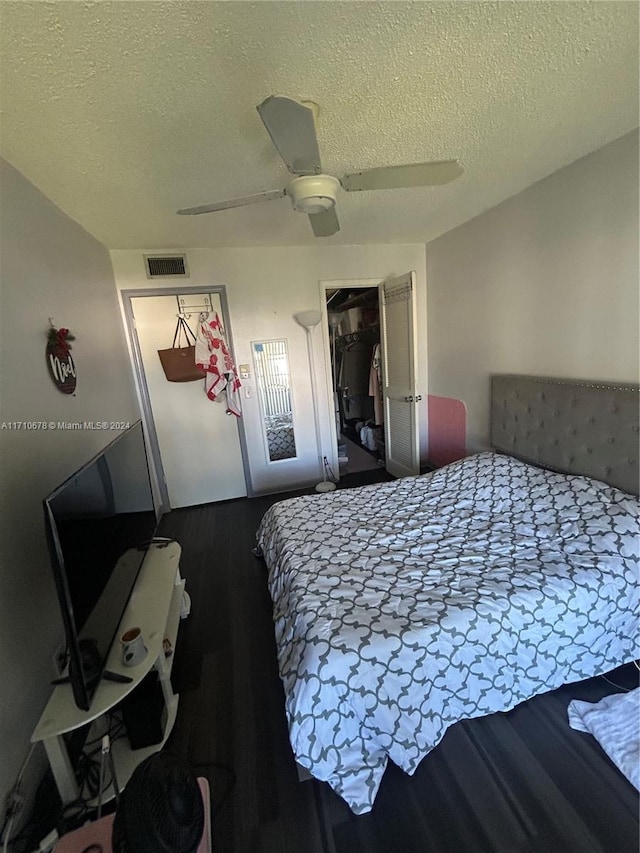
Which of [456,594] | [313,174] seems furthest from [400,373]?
[456,594]

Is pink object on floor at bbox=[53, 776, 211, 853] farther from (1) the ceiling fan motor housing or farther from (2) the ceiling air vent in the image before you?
(2) the ceiling air vent

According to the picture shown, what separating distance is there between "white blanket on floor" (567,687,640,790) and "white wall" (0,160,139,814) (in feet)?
6.83

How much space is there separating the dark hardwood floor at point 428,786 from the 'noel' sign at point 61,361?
1.57 meters

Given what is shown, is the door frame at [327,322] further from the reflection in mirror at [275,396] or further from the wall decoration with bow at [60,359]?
the wall decoration with bow at [60,359]

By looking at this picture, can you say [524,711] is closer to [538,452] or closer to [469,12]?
[538,452]

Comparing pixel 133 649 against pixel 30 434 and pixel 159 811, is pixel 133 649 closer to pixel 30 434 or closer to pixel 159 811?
pixel 159 811

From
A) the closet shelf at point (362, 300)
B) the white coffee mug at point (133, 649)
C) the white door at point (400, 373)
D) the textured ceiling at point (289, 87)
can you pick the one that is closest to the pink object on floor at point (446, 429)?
the white door at point (400, 373)

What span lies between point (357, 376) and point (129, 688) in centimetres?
438

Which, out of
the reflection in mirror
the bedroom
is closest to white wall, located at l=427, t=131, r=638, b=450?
the bedroom

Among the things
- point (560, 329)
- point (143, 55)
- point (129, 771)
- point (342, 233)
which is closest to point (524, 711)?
point (129, 771)

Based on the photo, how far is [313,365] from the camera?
3.57 metres

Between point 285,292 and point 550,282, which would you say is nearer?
point 550,282

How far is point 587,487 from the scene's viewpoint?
1836 mm

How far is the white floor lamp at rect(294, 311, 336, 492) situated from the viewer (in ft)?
10.9
